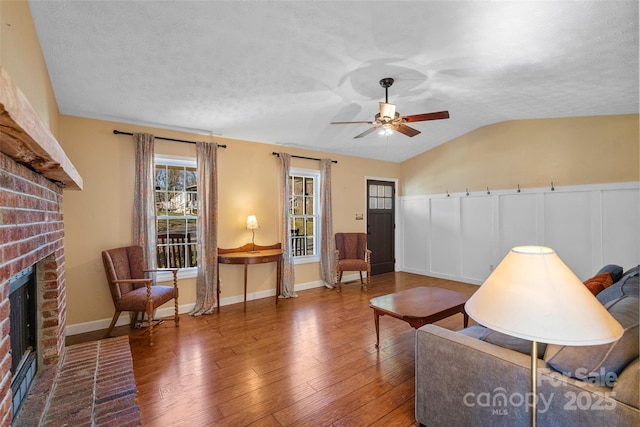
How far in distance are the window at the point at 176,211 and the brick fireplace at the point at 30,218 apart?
1718 mm

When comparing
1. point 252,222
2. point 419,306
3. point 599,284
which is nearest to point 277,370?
point 419,306

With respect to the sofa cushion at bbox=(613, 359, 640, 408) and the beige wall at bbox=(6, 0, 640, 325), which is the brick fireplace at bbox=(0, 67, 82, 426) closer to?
the beige wall at bbox=(6, 0, 640, 325)

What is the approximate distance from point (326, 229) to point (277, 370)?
2980 mm

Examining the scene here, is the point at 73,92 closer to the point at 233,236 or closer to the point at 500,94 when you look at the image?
the point at 233,236

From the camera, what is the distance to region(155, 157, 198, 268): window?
3924 mm

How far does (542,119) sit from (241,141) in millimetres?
4703

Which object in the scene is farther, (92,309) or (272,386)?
(92,309)

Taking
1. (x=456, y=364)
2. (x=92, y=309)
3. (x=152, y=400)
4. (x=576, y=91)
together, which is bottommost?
(x=152, y=400)

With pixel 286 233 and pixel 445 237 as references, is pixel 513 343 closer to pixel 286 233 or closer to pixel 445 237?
pixel 286 233

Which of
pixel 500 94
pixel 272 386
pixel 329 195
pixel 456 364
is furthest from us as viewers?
pixel 329 195

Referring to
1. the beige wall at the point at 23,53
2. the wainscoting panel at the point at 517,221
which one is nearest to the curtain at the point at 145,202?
the beige wall at the point at 23,53

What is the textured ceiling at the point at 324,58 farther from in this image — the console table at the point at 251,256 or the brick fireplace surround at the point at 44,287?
the console table at the point at 251,256

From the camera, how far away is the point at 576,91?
10.9ft

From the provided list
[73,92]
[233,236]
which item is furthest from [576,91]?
[73,92]
